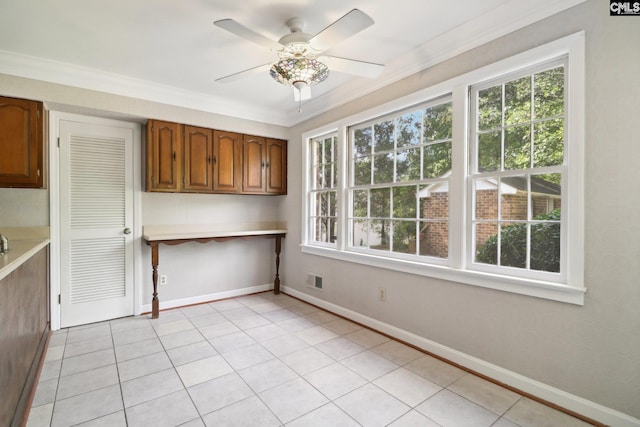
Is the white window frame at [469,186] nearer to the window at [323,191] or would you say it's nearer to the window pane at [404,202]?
the window at [323,191]

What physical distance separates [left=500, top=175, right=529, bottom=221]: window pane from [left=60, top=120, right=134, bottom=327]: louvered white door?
12.3 ft

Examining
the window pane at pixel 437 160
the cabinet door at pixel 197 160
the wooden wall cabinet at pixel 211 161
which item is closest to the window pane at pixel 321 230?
the wooden wall cabinet at pixel 211 161

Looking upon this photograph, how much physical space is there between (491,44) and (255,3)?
168 cm

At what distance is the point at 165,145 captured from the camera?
3.49 meters

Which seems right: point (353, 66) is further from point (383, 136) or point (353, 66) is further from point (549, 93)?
point (549, 93)

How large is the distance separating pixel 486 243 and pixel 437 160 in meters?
0.81

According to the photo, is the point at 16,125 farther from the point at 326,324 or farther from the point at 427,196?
the point at 427,196

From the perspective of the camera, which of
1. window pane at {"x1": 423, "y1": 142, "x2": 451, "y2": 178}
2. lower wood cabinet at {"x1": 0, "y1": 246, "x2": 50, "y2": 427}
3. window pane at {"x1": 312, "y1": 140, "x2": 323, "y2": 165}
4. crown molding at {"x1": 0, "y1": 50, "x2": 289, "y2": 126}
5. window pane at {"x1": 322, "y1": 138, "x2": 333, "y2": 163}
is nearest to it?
lower wood cabinet at {"x1": 0, "y1": 246, "x2": 50, "y2": 427}

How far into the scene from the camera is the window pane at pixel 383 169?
10.2 feet

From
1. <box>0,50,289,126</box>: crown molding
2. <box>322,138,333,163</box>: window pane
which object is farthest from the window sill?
<box>0,50,289,126</box>: crown molding

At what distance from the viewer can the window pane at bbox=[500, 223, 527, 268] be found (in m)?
2.14

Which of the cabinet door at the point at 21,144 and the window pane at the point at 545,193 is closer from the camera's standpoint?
the window pane at the point at 545,193

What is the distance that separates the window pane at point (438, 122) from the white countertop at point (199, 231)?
98.1 inches

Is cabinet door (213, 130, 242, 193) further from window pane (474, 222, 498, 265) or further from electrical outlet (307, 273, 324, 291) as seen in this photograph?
window pane (474, 222, 498, 265)
